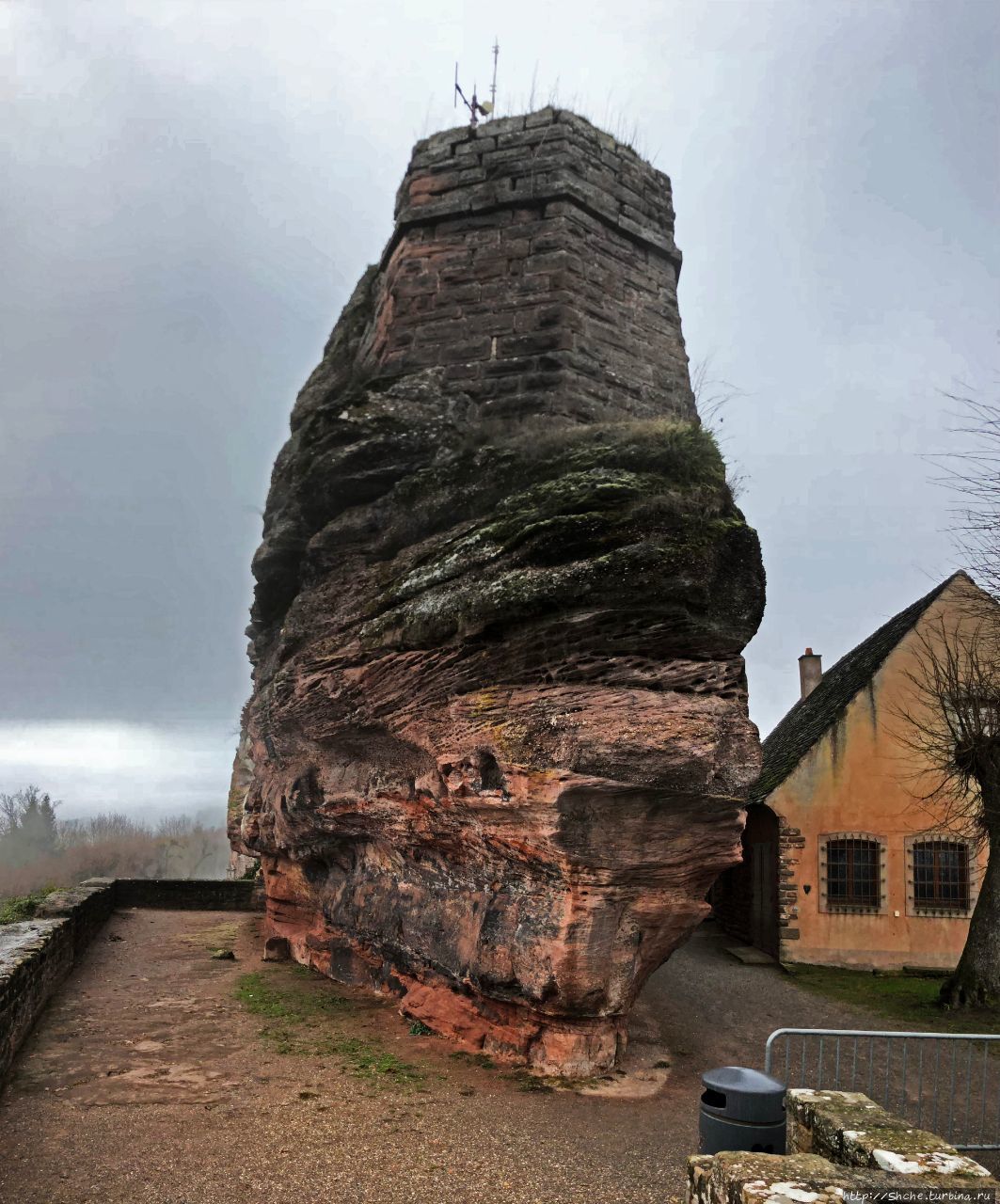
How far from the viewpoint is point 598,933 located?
26.9 ft

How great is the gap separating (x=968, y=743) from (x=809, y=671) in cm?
1077

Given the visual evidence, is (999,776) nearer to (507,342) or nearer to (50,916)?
(507,342)

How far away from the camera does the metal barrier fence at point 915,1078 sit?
7375 millimetres

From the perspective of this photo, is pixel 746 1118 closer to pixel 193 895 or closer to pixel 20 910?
pixel 20 910

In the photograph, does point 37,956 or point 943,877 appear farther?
point 943,877

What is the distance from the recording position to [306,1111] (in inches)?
289

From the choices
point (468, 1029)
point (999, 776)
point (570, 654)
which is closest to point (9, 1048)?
point (468, 1029)

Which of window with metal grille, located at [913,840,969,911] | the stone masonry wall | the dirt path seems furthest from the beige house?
the stone masonry wall

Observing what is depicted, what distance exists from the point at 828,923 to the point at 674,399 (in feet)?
32.0

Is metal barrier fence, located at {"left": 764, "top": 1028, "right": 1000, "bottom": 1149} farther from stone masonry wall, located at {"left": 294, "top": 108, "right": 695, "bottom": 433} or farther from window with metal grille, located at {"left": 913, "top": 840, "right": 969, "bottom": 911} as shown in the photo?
stone masonry wall, located at {"left": 294, "top": 108, "right": 695, "bottom": 433}

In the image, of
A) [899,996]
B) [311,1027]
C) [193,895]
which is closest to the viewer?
[311,1027]

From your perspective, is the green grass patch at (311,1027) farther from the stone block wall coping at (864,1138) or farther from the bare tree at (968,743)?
the bare tree at (968,743)

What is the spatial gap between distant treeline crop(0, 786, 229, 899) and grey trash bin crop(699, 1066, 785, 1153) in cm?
5166

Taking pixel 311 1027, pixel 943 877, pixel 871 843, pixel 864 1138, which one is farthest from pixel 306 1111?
pixel 943 877
